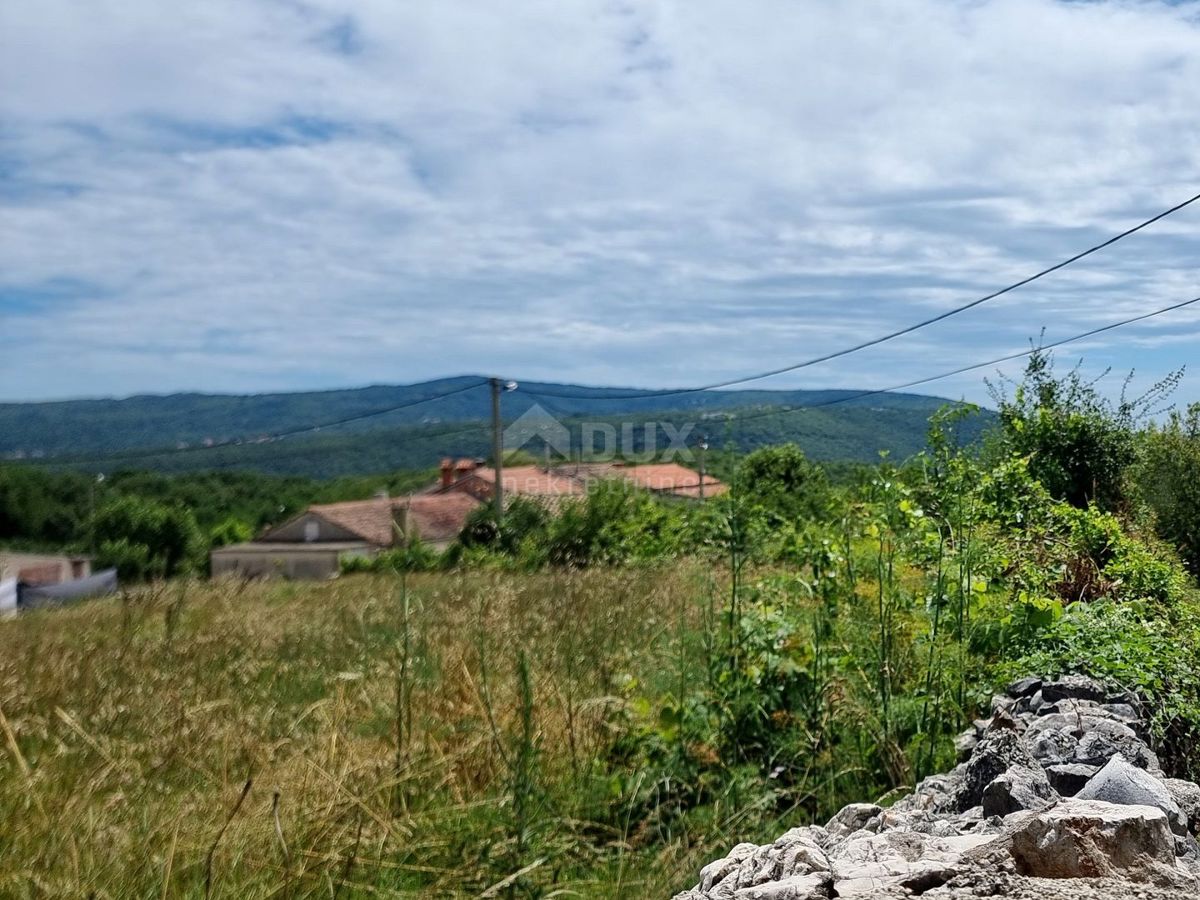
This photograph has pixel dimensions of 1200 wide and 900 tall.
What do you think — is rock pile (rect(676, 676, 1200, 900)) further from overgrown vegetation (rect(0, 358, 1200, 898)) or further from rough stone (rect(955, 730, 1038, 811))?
overgrown vegetation (rect(0, 358, 1200, 898))

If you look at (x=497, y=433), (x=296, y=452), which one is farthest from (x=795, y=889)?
(x=296, y=452)

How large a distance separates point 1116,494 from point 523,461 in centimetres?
2459

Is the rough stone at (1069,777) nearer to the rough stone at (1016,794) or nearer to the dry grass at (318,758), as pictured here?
the rough stone at (1016,794)

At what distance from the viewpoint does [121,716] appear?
13.3ft

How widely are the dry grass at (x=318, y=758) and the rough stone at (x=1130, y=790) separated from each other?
1.50m

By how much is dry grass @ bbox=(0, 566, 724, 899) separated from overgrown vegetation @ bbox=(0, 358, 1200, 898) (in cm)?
1

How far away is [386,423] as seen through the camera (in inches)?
2450

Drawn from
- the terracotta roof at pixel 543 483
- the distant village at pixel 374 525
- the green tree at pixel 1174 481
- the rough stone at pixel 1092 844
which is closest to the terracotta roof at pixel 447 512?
the distant village at pixel 374 525

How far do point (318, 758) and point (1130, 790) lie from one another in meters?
2.63

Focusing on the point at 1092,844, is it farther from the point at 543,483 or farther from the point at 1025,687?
the point at 543,483

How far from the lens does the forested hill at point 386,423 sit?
925cm

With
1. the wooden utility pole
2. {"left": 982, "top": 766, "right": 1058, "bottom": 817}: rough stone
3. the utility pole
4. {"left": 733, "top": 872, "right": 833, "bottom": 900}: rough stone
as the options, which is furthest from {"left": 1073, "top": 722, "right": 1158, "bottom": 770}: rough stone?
the wooden utility pole

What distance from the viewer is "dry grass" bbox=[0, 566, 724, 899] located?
315 cm

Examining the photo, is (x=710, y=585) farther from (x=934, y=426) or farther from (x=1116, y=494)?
(x=1116, y=494)
